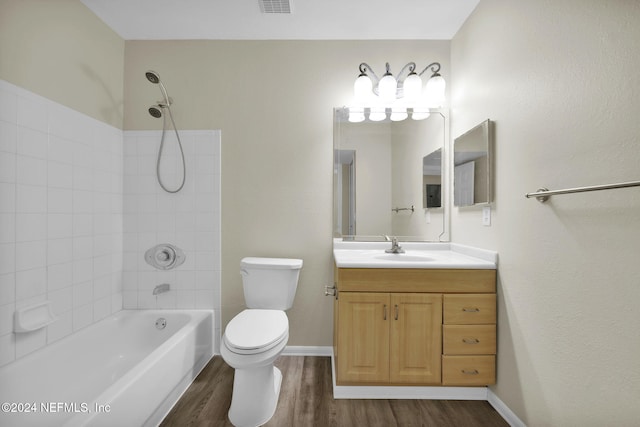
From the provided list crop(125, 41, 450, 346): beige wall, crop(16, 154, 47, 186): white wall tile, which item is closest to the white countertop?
crop(125, 41, 450, 346): beige wall

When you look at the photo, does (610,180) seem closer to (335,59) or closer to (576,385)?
(576,385)

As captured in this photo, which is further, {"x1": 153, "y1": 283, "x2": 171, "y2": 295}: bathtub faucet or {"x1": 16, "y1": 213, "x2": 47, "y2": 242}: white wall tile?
{"x1": 153, "y1": 283, "x2": 171, "y2": 295}: bathtub faucet

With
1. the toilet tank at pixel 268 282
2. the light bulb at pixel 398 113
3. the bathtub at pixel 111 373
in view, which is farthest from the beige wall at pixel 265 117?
the bathtub at pixel 111 373

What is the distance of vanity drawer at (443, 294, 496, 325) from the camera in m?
1.51

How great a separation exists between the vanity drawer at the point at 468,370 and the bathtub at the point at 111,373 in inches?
58.9

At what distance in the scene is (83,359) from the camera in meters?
1.60

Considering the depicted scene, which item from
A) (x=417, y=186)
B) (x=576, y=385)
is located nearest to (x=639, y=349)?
(x=576, y=385)

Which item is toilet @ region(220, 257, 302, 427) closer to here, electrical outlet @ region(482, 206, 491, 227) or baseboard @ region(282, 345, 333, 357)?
baseboard @ region(282, 345, 333, 357)

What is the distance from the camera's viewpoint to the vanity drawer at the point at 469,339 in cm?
151

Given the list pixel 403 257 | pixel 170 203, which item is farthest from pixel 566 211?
pixel 170 203

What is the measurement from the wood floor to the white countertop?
0.77 metres

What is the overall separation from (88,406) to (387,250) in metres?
1.70

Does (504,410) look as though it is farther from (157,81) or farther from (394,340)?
(157,81)

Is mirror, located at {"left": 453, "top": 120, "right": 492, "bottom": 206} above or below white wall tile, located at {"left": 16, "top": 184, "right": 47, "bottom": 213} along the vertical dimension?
above
